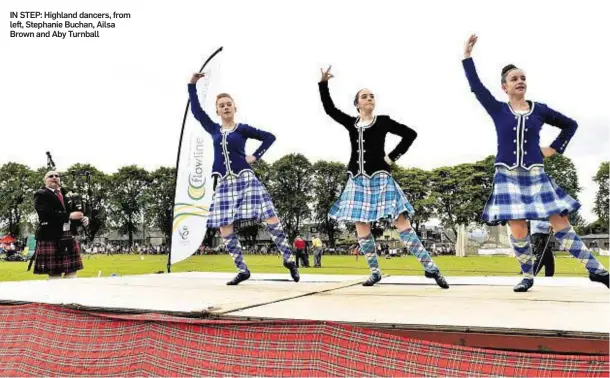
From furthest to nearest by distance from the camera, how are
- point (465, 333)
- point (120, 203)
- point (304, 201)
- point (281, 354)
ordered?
1. point (120, 203)
2. point (304, 201)
3. point (281, 354)
4. point (465, 333)

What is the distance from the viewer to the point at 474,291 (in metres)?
4.26

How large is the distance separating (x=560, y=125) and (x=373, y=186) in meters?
1.73

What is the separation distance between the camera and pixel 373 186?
4.90m

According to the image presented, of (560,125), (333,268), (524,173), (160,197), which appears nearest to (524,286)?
(524,173)

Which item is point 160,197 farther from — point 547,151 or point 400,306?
point 400,306

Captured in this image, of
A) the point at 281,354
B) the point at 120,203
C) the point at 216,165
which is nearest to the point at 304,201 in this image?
the point at 120,203

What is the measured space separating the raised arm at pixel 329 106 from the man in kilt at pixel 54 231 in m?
3.89

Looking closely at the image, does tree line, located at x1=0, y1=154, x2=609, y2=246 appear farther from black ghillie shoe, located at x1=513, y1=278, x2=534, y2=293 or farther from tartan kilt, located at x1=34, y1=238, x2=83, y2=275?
black ghillie shoe, located at x1=513, y1=278, x2=534, y2=293

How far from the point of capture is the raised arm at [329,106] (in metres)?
5.14

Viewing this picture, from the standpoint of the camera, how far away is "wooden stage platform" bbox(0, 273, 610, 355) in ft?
7.38

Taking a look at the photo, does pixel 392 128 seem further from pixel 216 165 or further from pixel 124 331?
pixel 124 331

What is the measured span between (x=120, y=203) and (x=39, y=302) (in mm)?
56954

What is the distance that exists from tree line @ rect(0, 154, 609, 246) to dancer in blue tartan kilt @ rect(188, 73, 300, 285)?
35.2m

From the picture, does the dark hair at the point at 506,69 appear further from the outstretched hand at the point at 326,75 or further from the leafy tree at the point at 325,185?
the leafy tree at the point at 325,185
